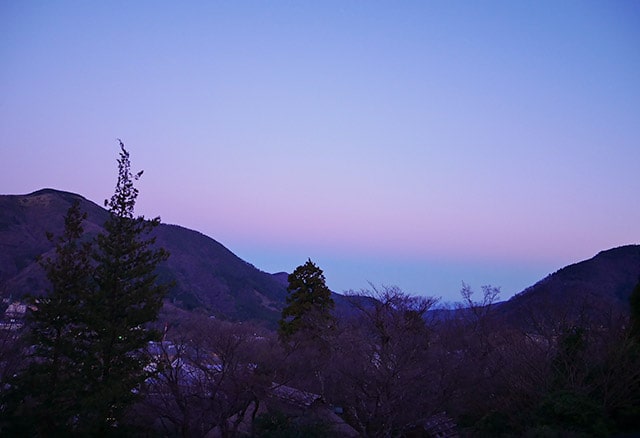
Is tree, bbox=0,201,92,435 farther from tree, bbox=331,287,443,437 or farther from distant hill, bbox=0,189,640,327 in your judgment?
distant hill, bbox=0,189,640,327

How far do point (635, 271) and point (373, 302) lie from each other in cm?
3997

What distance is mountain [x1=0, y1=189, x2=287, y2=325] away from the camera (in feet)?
244

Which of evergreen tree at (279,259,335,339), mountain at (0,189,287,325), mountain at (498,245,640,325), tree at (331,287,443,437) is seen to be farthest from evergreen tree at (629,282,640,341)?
mountain at (0,189,287,325)

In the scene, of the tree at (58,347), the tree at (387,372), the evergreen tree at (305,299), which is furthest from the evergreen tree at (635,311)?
the tree at (58,347)

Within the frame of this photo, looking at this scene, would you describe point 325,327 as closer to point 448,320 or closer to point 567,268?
point 448,320

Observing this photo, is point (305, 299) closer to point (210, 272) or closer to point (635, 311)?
point (635, 311)

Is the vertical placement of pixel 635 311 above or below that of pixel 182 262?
below

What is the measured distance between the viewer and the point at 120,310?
18125 mm

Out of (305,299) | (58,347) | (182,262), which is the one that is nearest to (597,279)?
(305,299)

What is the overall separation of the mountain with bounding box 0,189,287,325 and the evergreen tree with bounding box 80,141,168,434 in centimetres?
4440

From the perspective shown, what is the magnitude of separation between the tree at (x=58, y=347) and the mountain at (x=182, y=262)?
145 feet

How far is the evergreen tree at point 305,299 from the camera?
105 feet

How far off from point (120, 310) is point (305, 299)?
1656cm

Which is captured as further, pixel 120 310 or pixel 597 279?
pixel 597 279
